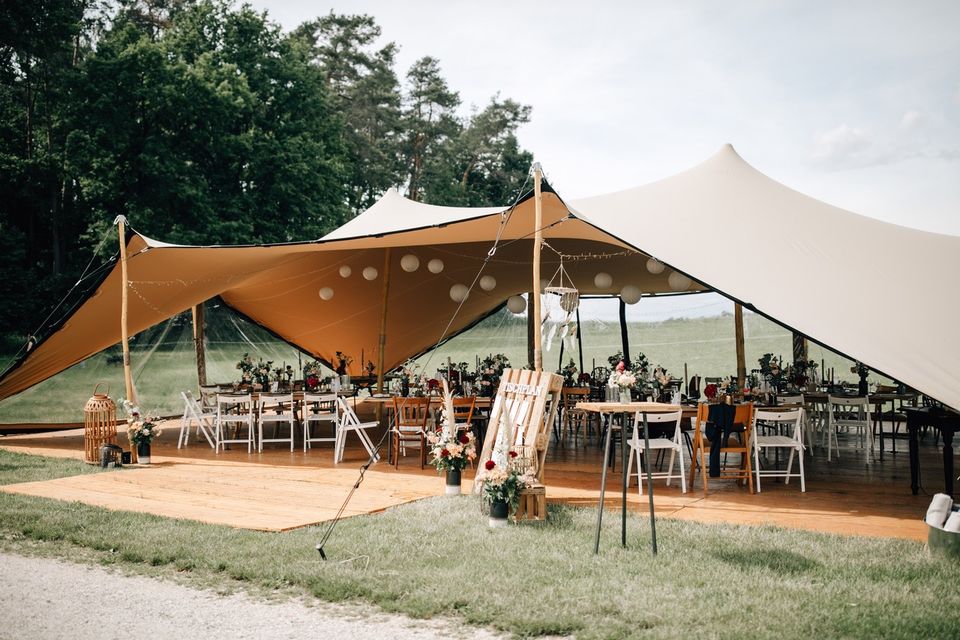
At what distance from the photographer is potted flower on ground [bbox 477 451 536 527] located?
539 centimetres

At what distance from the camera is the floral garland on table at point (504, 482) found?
539 cm

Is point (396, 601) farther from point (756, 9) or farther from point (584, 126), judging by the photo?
point (584, 126)

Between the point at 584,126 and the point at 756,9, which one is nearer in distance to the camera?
the point at 756,9

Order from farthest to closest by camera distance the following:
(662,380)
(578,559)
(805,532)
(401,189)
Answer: (401,189) → (662,380) → (805,532) → (578,559)

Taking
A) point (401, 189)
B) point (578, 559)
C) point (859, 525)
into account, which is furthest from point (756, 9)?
point (401, 189)

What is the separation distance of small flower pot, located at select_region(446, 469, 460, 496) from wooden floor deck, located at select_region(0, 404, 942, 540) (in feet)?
0.62

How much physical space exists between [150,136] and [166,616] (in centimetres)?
1973

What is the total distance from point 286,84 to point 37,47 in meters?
6.52

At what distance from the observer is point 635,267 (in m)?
12.1

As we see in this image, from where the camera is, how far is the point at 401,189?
31641 millimetres

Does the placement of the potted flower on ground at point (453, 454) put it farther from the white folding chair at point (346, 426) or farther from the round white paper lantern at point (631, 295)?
the round white paper lantern at point (631, 295)

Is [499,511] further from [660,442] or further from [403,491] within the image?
[660,442]

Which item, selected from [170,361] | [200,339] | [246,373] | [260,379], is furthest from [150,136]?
[260,379]

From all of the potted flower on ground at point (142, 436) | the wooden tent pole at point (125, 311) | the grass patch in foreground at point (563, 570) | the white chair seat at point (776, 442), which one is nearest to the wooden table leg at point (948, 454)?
the white chair seat at point (776, 442)
